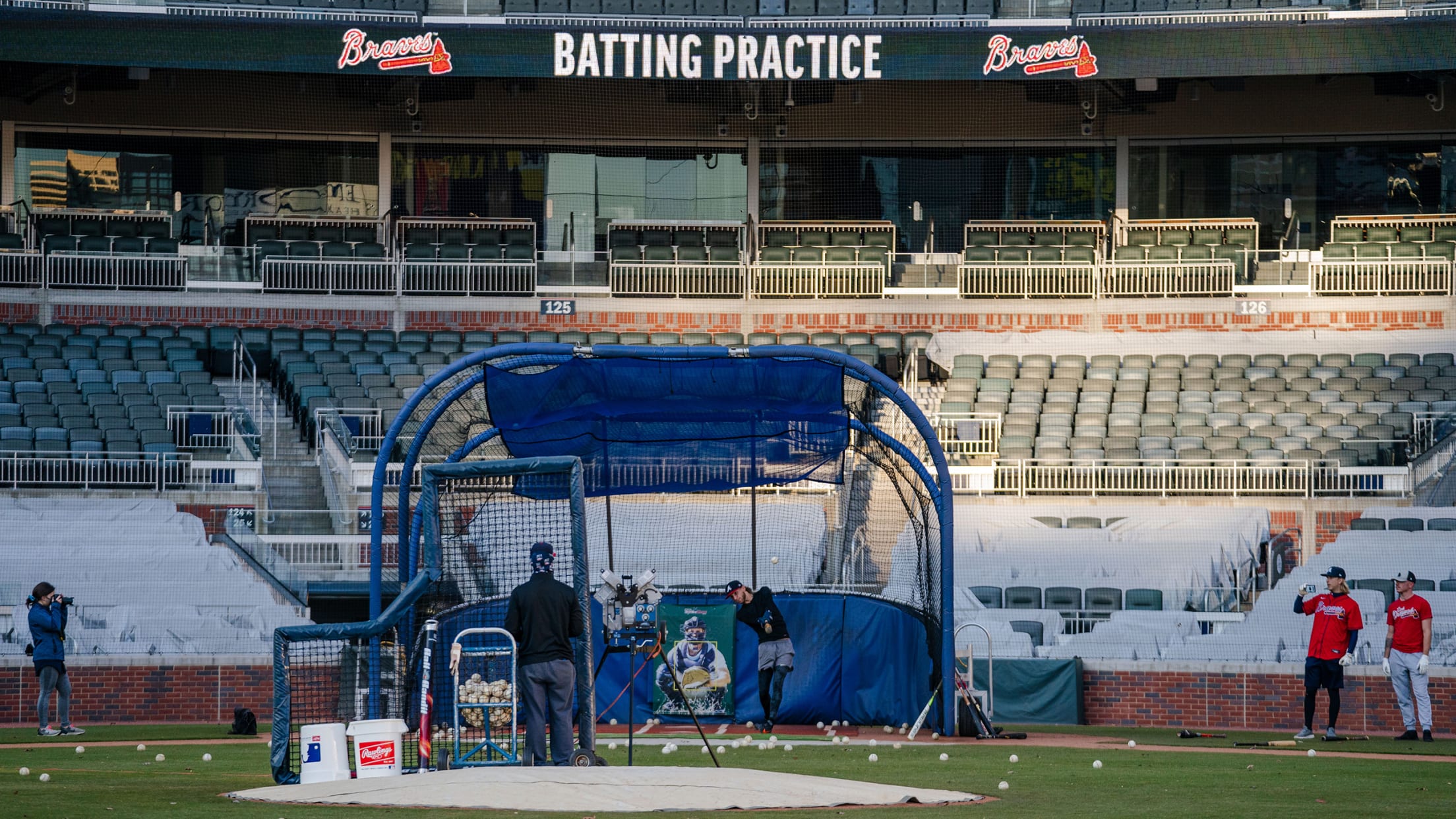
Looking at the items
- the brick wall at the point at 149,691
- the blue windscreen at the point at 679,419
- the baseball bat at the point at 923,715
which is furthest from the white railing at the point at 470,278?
the baseball bat at the point at 923,715

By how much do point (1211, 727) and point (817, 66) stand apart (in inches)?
640

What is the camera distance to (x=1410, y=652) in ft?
54.1

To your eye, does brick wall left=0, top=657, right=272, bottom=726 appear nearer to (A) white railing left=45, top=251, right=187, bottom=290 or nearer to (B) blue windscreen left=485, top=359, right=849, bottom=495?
(B) blue windscreen left=485, top=359, right=849, bottom=495

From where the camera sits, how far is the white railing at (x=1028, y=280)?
32.0m

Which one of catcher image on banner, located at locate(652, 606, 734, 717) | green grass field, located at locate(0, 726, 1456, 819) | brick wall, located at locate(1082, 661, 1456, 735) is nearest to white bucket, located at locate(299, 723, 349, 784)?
green grass field, located at locate(0, 726, 1456, 819)

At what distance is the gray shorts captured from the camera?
17.8 metres

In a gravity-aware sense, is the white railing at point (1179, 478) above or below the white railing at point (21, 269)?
below

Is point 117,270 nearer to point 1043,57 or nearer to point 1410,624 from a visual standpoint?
point 1043,57

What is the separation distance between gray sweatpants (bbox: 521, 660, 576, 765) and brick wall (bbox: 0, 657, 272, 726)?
23.7 feet

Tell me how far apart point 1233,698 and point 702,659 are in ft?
17.7

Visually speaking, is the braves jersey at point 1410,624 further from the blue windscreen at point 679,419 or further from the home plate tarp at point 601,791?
the home plate tarp at point 601,791

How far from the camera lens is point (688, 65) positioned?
31.2m

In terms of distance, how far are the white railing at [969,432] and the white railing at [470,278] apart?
8478 mm

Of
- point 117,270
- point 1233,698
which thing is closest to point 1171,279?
point 1233,698
